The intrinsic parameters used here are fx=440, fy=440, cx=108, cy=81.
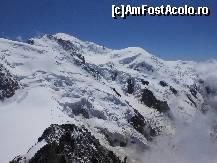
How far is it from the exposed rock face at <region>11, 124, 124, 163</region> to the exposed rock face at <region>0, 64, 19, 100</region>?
4190 cm

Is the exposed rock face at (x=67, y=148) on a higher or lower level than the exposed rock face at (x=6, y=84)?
lower

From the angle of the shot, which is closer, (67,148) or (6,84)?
(67,148)

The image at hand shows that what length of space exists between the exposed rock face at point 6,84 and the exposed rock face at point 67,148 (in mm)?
41904

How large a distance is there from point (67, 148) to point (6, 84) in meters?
63.2

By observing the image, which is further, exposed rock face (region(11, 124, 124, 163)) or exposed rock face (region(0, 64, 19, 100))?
exposed rock face (region(0, 64, 19, 100))

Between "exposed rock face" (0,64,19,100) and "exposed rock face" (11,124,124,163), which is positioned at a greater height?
"exposed rock face" (0,64,19,100)

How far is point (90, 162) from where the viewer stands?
133125 millimetres

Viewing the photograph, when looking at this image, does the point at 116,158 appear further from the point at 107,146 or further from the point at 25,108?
the point at 25,108

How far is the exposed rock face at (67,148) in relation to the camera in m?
119

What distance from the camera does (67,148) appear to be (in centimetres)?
12750

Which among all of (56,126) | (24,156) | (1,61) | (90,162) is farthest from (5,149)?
(1,61)

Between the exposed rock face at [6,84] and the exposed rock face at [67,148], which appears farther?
the exposed rock face at [6,84]

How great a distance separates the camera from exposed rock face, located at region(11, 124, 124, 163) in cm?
11906

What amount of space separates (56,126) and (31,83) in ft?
185
